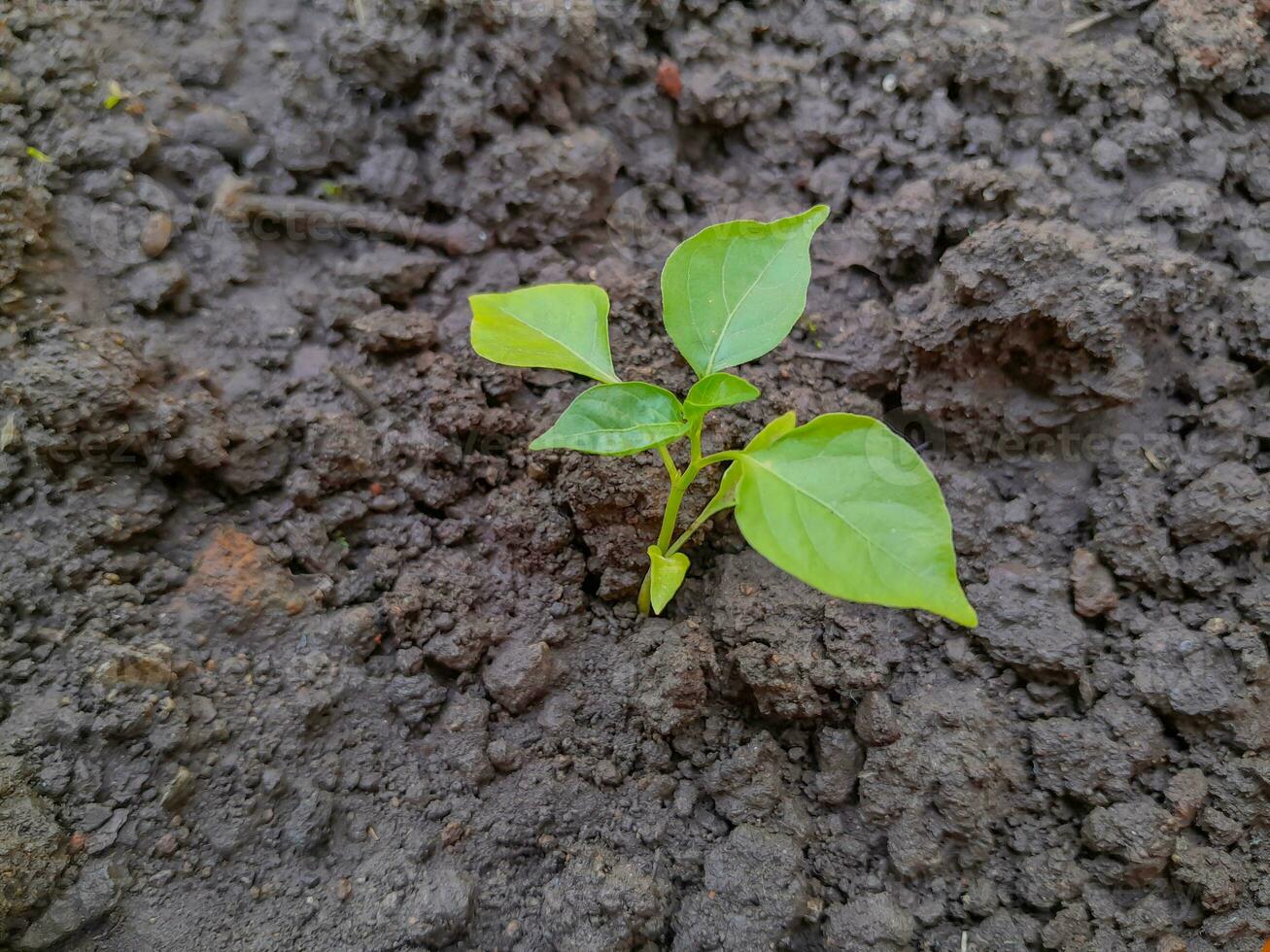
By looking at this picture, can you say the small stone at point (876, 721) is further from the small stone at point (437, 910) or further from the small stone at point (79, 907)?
the small stone at point (79, 907)

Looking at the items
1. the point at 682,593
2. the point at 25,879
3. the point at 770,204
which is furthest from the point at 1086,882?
the point at 25,879

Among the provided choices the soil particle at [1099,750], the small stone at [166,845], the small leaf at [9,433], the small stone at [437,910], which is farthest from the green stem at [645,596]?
the small leaf at [9,433]

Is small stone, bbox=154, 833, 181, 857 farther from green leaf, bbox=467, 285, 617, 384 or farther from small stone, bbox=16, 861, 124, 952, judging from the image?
green leaf, bbox=467, 285, 617, 384

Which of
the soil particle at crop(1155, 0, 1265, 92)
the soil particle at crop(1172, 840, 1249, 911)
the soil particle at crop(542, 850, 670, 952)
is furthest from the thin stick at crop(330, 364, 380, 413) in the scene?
the soil particle at crop(1155, 0, 1265, 92)

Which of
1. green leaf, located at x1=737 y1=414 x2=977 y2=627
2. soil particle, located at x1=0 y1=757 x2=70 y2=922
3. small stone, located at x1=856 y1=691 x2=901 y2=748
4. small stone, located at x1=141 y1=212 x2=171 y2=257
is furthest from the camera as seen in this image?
small stone, located at x1=141 y1=212 x2=171 y2=257

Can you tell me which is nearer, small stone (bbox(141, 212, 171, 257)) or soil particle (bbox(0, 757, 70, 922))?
soil particle (bbox(0, 757, 70, 922))

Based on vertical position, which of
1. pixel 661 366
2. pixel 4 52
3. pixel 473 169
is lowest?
pixel 661 366

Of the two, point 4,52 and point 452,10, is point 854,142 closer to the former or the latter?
point 452,10
